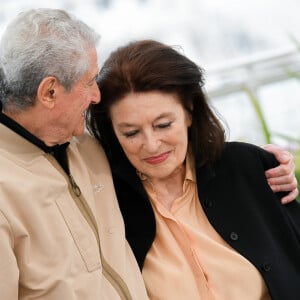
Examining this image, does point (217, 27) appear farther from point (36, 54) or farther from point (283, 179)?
point (36, 54)

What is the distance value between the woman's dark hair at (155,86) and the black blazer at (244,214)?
0.24ft

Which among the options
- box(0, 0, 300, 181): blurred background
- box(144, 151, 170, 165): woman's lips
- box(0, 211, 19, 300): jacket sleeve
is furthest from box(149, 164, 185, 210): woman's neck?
box(0, 0, 300, 181): blurred background

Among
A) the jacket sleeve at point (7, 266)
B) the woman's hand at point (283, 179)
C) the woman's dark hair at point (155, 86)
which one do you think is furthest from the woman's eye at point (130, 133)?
the jacket sleeve at point (7, 266)

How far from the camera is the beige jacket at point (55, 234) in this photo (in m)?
1.70

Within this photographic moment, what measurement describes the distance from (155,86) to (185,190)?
1.28ft

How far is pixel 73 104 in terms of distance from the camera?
187 centimetres

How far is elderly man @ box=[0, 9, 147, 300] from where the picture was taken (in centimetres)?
171

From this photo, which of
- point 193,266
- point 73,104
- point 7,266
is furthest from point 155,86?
point 7,266

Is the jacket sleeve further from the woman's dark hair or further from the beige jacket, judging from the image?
the woman's dark hair

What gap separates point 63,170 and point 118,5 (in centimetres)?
367

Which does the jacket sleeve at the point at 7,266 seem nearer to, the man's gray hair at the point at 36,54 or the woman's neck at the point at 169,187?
the man's gray hair at the point at 36,54

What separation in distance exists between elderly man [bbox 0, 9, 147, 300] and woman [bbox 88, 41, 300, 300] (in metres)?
0.16

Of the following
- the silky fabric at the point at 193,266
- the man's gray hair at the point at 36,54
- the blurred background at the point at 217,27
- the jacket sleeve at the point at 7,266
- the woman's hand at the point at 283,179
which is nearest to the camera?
the jacket sleeve at the point at 7,266

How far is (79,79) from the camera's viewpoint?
1.85 m
